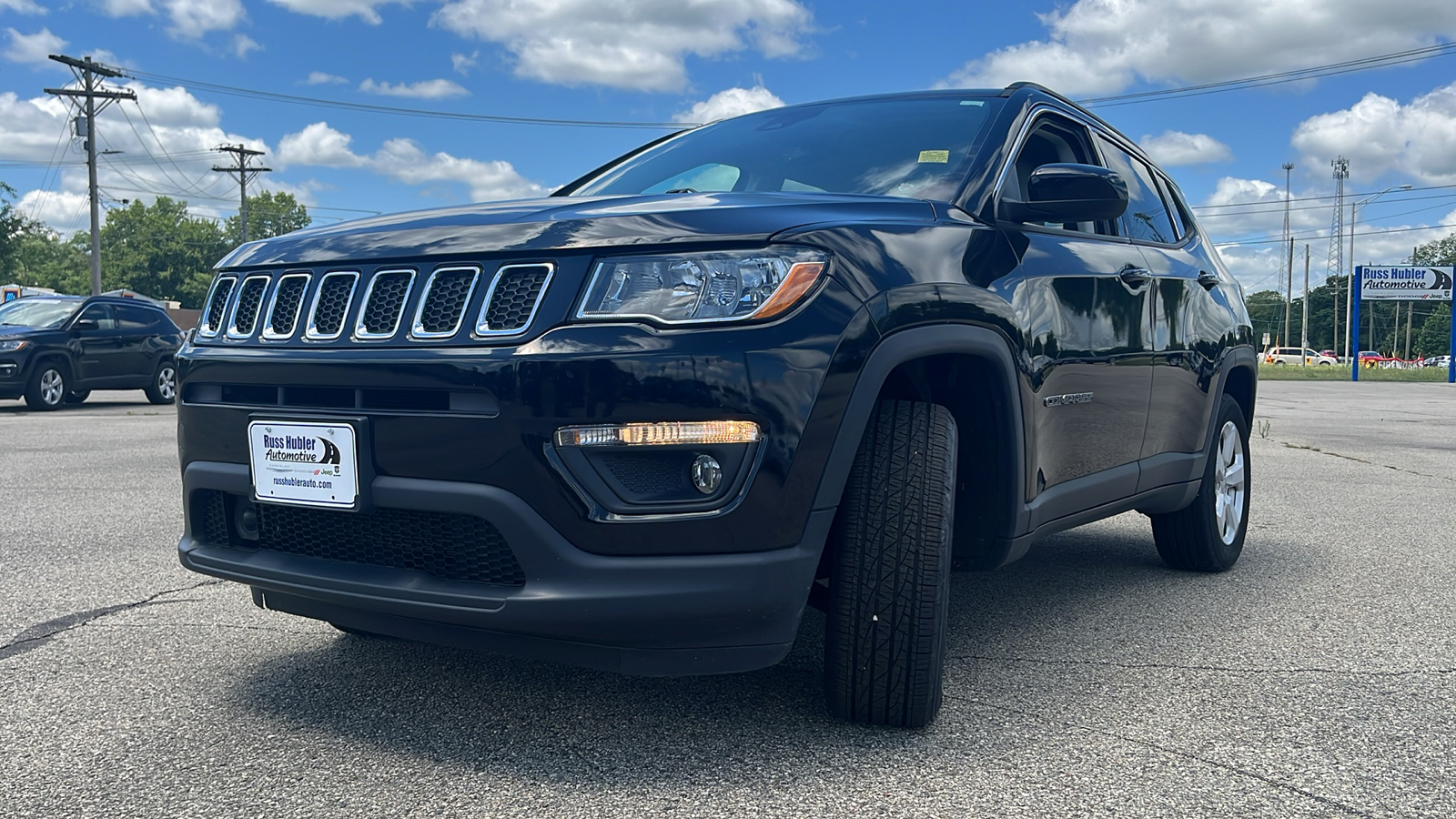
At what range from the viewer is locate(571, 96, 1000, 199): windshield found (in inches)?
133

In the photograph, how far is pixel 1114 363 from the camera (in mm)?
3680

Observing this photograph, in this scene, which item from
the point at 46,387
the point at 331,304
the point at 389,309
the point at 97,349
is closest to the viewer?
the point at 389,309

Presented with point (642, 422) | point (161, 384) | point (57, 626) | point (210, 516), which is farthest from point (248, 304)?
point (161, 384)

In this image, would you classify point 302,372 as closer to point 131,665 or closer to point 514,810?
point 514,810

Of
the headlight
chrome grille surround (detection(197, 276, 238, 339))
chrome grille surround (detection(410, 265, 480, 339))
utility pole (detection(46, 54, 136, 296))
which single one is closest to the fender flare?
the headlight

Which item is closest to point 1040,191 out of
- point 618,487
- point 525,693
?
point 618,487

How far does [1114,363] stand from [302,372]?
2.37 metres

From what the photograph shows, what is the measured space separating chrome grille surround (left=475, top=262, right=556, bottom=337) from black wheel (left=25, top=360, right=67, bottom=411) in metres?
14.4

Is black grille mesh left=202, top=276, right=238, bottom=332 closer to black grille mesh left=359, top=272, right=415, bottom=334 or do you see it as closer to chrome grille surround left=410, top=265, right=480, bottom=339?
black grille mesh left=359, top=272, right=415, bottom=334

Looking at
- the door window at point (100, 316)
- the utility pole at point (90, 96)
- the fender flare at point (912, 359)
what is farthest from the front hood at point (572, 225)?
the utility pole at point (90, 96)

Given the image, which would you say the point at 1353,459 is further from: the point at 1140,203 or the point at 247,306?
the point at 247,306

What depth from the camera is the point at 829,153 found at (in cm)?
363

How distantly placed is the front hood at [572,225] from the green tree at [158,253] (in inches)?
4341

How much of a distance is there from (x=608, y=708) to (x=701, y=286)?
3.58 feet
